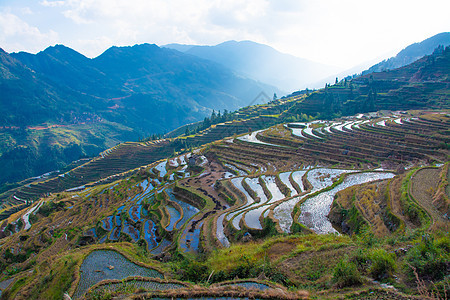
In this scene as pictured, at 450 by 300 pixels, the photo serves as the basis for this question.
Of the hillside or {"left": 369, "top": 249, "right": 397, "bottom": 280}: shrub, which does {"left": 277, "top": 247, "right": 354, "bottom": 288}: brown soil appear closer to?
the hillside

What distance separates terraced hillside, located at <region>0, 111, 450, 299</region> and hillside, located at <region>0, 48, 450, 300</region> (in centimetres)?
8

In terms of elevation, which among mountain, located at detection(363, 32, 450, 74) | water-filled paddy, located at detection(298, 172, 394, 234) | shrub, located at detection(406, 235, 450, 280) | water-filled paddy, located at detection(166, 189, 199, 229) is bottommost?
water-filled paddy, located at detection(166, 189, 199, 229)

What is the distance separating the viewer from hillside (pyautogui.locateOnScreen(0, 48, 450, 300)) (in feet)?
26.8

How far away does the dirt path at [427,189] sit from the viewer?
12758mm

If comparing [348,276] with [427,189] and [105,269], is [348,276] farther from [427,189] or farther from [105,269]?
[427,189]

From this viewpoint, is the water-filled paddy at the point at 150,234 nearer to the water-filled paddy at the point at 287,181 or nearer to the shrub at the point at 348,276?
the water-filled paddy at the point at 287,181

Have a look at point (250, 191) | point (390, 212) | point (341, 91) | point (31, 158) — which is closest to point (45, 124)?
point (31, 158)

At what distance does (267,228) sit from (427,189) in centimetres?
1051

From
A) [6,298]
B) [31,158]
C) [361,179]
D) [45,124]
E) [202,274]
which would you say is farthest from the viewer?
[45,124]

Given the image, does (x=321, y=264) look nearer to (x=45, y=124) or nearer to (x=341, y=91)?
(x=341, y=91)

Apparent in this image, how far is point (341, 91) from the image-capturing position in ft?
294

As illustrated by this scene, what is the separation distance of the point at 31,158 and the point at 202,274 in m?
159

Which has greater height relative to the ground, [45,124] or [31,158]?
[45,124]

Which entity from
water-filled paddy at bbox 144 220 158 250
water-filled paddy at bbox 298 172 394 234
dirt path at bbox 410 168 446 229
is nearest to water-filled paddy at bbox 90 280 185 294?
water-filled paddy at bbox 298 172 394 234
